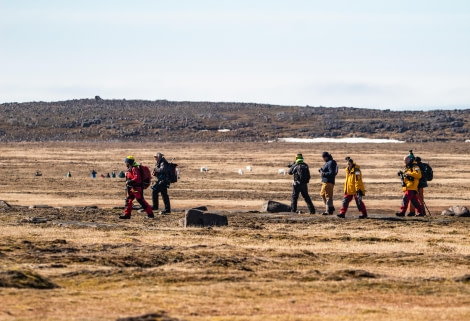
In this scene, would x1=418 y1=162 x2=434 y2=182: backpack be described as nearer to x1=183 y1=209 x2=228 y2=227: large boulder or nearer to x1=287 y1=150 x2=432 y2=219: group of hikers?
x1=287 y1=150 x2=432 y2=219: group of hikers

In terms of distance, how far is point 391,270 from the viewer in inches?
808

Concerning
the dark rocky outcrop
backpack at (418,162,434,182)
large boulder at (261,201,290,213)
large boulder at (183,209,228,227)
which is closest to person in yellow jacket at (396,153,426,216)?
backpack at (418,162,434,182)

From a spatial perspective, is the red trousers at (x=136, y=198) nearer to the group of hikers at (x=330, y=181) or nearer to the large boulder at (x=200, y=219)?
the group of hikers at (x=330, y=181)

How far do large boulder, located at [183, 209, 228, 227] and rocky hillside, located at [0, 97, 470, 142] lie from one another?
84.3 meters

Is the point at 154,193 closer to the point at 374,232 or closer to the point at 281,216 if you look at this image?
the point at 281,216

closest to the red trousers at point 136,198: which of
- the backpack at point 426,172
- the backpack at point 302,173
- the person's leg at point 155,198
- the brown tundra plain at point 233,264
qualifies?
the brown tundra plain at point 233,264

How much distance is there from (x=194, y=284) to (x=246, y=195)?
26672 mm

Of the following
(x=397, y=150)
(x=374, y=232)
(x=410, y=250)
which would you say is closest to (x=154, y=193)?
(x=374, y=232)

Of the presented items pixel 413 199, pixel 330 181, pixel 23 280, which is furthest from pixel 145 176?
pixel 23 280

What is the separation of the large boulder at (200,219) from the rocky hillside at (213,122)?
276 ft

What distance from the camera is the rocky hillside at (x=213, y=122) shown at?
118 meters

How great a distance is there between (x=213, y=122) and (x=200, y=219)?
103m

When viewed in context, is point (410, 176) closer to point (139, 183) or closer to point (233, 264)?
point (139, 183)

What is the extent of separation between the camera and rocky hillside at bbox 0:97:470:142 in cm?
11844
